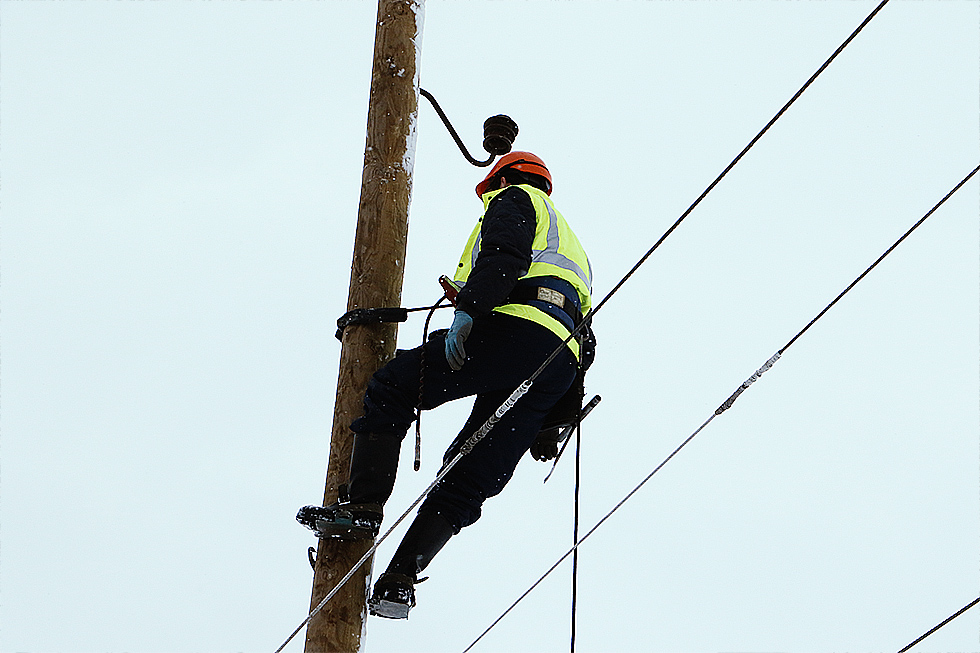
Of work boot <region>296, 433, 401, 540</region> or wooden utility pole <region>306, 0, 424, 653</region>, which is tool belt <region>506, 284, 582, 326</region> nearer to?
wooden utility pole <region>306, 0, 424, 653</region>

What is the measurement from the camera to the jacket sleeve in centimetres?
310

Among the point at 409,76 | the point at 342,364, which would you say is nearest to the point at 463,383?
the point at 342,364

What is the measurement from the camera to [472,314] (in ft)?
10.2

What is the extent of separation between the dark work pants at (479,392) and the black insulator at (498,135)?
1160 mm

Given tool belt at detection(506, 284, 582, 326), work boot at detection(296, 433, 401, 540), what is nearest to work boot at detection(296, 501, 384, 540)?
work boot at detection(296, 433, 401, 540)

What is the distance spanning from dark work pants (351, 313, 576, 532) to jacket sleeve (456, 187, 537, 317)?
165mm

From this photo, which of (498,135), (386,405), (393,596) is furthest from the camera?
(498,135)

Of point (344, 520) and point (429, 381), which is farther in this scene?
point (429, 381)

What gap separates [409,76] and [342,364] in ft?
3.85

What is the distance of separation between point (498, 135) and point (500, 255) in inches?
46.2

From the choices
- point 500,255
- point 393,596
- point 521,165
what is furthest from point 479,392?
point 521,165

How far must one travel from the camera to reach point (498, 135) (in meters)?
4.18

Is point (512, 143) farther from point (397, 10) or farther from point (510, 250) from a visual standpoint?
point (510, 250)

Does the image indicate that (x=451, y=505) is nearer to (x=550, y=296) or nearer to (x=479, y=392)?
(x=479, y=392)
